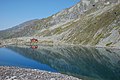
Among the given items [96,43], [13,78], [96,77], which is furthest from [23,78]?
[96,43]

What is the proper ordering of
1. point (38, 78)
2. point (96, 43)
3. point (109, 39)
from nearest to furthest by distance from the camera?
1. point (38, 78)
2. point (109, 39)
3. point (96, 43)

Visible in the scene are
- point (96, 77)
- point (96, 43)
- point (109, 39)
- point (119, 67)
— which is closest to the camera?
point (96, 77)

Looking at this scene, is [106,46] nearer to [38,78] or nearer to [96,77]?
[96,77]

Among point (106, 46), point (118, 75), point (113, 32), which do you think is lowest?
point (118, 75)

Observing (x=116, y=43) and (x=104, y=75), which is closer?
(x=104, y=75)

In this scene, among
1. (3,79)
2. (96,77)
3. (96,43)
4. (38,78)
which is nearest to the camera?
(3,79)

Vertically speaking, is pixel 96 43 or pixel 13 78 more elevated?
pixel 96 43

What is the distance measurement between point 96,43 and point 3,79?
146851mm

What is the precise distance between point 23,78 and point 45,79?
5.30 m

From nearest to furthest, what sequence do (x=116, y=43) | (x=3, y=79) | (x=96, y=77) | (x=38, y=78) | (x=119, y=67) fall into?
(x=3, y=79), (x=38, y=78), (x=96, y=77), (x=119, y=67), (x=116, y=43)

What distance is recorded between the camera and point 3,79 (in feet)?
168

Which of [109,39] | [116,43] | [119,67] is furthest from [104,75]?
[109,39]

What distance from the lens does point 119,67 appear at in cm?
8519

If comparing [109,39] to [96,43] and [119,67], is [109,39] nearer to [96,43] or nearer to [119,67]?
[96,43]
